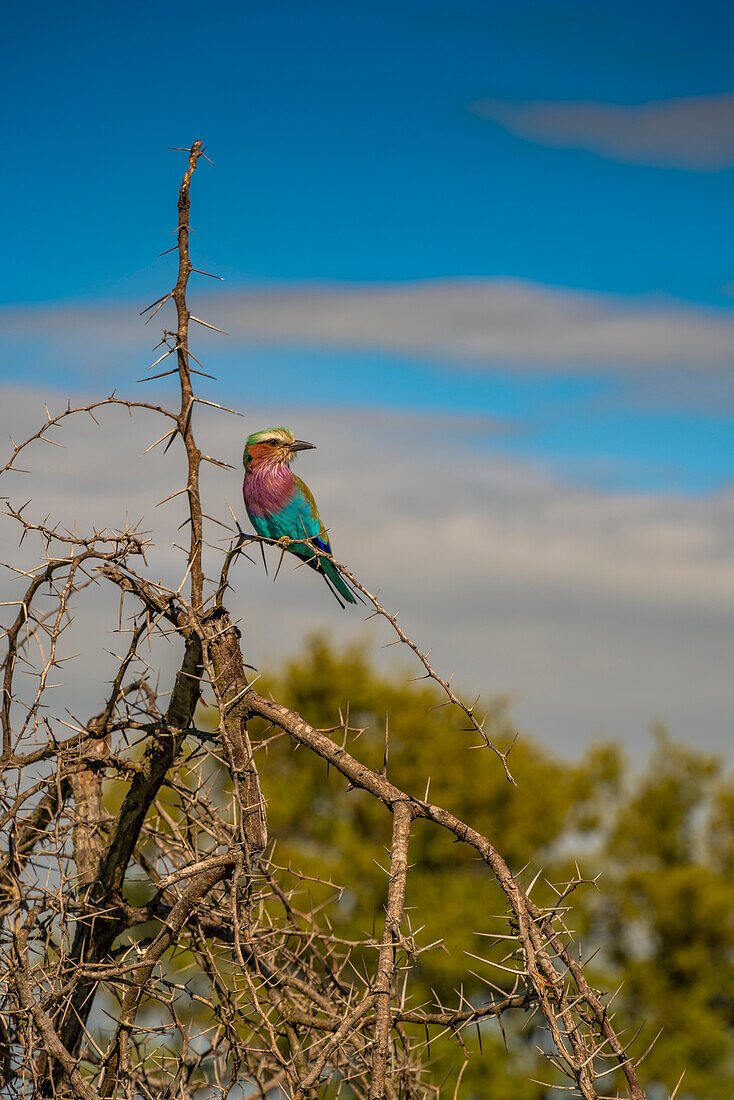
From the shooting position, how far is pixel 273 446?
18.2 ft

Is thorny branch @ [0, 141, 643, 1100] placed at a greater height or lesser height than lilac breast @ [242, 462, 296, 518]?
lesser

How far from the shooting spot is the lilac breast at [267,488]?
213 inches

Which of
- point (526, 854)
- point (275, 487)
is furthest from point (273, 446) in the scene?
point (526, 854)

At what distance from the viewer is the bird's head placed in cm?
550

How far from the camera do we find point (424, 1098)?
3641 millimetres

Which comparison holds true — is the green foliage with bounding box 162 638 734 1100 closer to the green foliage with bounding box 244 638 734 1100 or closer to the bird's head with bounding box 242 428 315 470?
the green foliage with bounding box 244 638 734 1100

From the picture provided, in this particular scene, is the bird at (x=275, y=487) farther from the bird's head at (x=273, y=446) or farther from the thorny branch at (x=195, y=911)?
the thorny branch at (x=195, y=911)

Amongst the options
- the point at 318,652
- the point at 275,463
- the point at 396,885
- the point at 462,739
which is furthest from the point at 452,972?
the point at 396,885

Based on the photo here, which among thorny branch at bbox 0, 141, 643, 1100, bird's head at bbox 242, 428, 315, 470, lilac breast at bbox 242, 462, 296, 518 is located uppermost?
bird's head at bbox 242, 428, 315, 470

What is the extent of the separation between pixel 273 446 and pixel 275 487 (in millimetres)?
277

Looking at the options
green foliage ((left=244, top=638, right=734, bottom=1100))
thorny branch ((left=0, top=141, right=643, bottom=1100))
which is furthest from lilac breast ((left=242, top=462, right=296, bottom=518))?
green foliage ((left=244, top=638, right=734, bottom=1100))

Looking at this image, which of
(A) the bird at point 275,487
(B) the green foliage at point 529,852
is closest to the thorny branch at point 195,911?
(A) the bird at point 275,487

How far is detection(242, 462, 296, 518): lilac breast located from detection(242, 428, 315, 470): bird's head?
54mm

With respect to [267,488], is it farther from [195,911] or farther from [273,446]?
[195,911]
